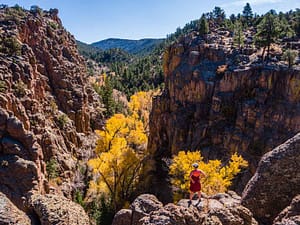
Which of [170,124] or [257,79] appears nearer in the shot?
[257,79]

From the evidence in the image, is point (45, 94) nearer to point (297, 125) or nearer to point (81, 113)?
point (81, 113)

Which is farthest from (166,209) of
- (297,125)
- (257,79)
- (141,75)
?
(141,75)

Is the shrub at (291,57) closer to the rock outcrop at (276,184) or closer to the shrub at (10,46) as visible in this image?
the rock outcrop at (276,184)

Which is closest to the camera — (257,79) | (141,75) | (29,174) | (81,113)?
(29,174)

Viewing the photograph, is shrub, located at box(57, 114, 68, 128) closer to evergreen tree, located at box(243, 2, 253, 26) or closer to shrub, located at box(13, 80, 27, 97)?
shrub, located at box(13, 80, 27, 97)

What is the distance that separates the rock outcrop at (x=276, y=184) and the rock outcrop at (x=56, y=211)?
24.8ft

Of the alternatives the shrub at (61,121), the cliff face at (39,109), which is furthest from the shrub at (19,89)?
the shrub at (61,121)

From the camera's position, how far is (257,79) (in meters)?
43.3

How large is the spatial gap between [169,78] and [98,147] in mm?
21667

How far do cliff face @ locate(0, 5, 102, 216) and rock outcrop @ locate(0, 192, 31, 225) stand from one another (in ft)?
3.91

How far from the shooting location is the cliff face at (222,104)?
1571 inches

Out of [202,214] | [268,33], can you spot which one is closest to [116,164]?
[202,214]

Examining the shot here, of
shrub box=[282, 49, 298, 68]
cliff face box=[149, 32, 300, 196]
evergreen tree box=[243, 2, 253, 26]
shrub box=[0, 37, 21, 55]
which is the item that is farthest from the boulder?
evergreen tree box=[243, 2, 253, 26]

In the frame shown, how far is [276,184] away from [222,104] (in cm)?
3356
